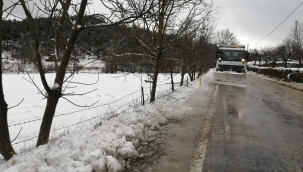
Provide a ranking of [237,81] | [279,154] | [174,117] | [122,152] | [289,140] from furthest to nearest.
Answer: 1. [237,81]
2. [174,117]
3. [289,140]
4. [279,154]
5. [122,152]

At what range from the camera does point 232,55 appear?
1897 cm

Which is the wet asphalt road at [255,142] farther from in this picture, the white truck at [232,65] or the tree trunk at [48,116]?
the white truck at [232,65]

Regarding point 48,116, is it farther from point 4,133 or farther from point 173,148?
point 173,148

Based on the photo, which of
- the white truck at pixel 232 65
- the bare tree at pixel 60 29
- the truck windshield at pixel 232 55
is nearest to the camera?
the bare tree at pixel 60 29

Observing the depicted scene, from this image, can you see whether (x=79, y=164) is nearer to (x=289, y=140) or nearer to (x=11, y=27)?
(x=11, y=27)

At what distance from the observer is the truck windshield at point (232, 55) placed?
18.8 m

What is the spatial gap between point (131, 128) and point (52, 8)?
2.88 meters

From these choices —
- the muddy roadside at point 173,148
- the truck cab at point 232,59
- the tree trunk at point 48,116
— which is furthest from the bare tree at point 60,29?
the truck cab at point 232,59

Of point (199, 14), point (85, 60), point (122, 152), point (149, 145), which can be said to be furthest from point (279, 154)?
point (199, 14)

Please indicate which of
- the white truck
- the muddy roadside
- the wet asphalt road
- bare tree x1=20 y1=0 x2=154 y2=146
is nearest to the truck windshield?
the white truck

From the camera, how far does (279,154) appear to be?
4.41 m

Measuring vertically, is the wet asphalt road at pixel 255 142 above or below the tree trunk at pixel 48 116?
below

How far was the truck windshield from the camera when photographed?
61.6 ft

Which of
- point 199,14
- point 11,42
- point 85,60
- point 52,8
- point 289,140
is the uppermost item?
point 199,14
